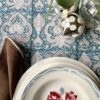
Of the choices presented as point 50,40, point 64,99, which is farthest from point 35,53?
point 64,99

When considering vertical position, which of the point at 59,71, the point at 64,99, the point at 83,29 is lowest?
the point at 64,99

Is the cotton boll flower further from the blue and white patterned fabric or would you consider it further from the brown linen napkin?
the brown linen napkin

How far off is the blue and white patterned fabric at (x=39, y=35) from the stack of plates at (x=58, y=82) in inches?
2.6

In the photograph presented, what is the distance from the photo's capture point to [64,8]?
1215 mm

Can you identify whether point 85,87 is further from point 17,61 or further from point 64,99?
point 17,61

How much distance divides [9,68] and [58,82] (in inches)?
7.0

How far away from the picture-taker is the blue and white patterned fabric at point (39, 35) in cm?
130

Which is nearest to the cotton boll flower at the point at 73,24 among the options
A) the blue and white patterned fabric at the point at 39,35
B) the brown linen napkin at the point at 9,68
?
the blue and white patterned fabric at the point at 39,35

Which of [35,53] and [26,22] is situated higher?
[26,22]

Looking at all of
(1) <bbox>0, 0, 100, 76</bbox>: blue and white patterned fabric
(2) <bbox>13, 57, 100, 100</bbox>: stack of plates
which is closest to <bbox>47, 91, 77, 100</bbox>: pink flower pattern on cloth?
(2) <bbox>13, 57, 100, 100</bbox>: stack of plates

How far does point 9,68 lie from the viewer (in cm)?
125

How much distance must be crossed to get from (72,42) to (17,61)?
21 centimetres

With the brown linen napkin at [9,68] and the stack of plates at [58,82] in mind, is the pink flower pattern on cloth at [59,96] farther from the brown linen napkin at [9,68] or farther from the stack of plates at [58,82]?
the brown linen napkin at [9,68]

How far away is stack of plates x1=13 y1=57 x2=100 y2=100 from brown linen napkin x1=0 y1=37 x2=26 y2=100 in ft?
0.12
